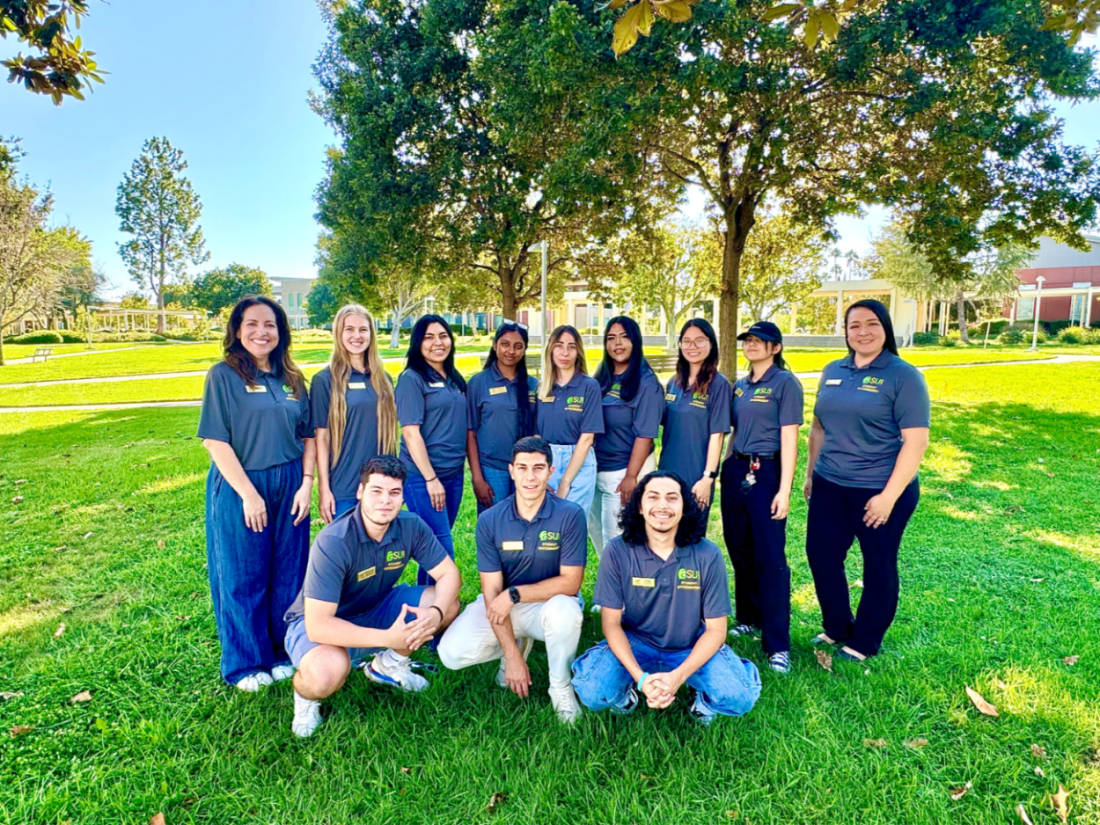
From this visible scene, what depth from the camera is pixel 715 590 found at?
2.96 m

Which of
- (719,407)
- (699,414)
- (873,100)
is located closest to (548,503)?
(699,414)

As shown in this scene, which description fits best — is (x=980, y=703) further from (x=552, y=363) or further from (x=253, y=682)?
(x=253, y=682)

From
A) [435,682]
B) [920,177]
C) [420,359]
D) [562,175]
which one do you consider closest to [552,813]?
[435,682]

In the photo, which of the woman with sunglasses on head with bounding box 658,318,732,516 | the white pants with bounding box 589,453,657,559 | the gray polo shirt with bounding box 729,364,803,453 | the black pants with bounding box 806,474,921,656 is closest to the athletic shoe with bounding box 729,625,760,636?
the black pants with bounding box 806,474,921,656

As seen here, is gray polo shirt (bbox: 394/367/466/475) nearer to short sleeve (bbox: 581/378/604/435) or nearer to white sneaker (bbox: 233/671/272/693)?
short sleeve (bbox: 581/378/604/435)

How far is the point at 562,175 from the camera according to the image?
31.7 ft

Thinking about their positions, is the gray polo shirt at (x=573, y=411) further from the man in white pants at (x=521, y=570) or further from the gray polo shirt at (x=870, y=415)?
the gray polo shirt at (x=870, y=415)

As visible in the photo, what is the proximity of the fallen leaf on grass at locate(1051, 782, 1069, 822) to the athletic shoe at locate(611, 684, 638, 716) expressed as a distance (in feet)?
5.58

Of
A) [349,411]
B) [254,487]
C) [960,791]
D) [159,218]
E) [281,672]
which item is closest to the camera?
[960,791]

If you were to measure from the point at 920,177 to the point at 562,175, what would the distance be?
5.74 metres

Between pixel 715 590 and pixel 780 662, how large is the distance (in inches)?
37.1

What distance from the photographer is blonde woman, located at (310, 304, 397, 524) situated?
3.67 m

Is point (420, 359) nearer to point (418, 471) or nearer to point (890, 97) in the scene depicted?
point (418, 471)

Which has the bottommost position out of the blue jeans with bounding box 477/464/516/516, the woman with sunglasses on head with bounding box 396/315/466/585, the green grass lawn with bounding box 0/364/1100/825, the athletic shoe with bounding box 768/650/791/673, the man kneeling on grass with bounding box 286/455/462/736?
the green grass lawn with bounding box 0/364/1100/825
